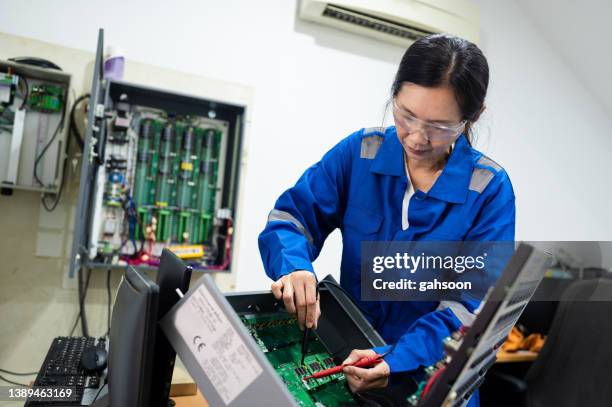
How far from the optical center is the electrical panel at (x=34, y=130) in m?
1.93

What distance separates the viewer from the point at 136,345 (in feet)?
2.09

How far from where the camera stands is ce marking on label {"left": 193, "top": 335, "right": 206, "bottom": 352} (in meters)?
0.60

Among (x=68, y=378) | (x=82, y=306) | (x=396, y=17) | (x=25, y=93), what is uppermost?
(x=396, y=17)

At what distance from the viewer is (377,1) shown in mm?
2496

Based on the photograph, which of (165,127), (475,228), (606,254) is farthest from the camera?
(606,254)

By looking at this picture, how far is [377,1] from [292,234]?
1973 millimetres

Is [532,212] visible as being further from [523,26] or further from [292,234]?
[292,234]

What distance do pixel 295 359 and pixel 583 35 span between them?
10.4ft

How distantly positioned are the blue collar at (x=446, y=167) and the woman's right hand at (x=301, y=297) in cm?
45

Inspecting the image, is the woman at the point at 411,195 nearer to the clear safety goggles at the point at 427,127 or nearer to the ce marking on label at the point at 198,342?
the clear safety goggles at the point at 427,127

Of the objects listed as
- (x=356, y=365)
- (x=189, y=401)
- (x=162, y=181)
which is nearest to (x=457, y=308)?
(x=356, y=365)

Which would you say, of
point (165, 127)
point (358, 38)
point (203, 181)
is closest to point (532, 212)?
point (358, 38)

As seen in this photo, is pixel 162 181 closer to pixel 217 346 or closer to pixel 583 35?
pixel 217 346

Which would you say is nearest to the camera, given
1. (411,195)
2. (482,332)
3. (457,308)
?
(482,332)
